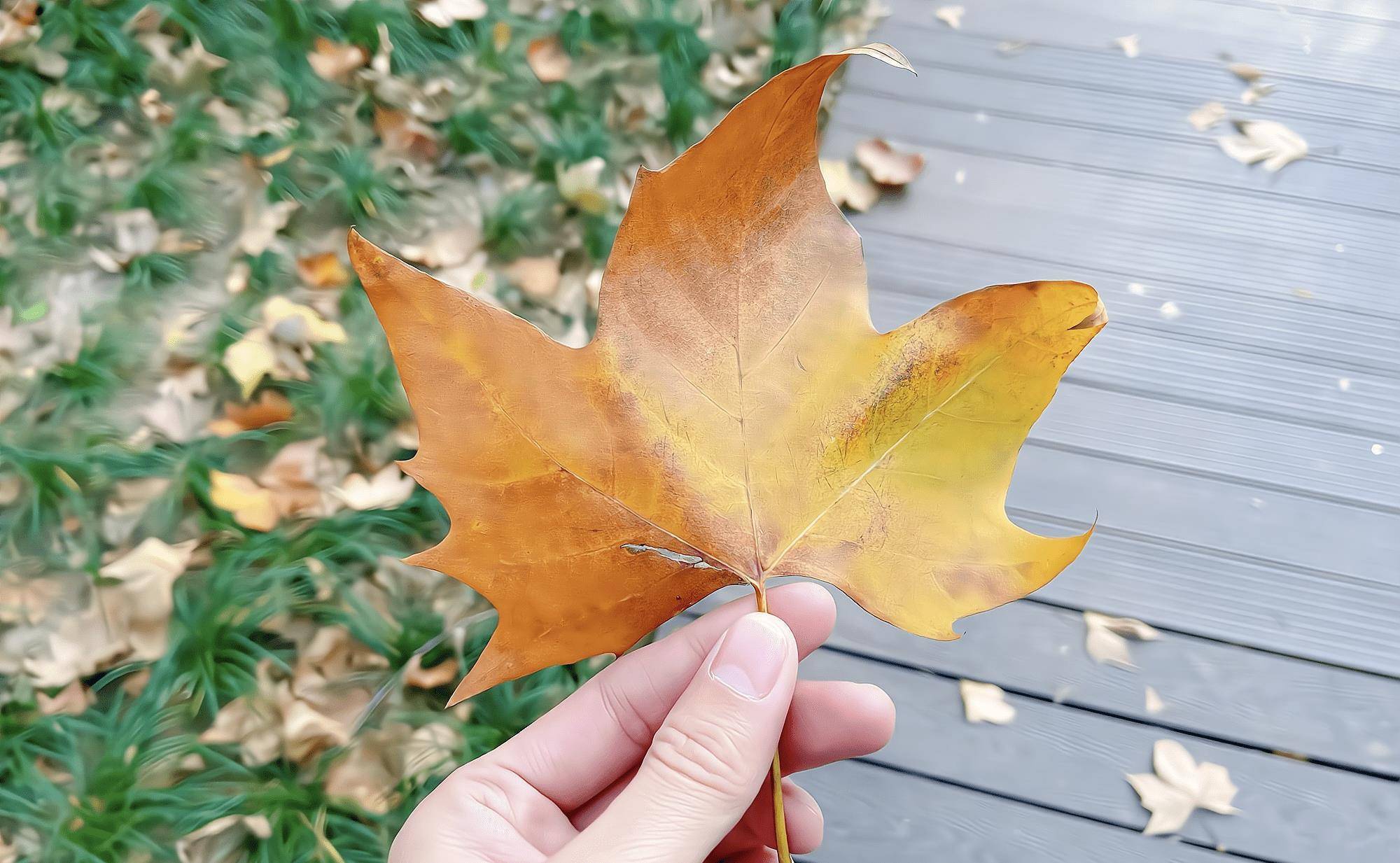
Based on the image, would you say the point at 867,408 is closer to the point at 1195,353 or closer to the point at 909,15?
the point at 1195,353

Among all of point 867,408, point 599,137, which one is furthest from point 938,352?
point 599,137

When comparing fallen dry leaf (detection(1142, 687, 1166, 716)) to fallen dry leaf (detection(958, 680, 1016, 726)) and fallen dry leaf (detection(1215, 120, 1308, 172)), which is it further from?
fallen dry leaf (detection(1215, 120, 1308, 172))

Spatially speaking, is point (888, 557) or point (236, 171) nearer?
point (888, 557)

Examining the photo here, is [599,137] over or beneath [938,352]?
beneath

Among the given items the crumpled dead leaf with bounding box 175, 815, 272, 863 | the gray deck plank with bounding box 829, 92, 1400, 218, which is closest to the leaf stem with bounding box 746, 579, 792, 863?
the crumpled dead leaf with bounding box 175, 815, 272, 863

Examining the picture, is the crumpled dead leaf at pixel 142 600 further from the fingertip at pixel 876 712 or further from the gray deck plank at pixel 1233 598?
the gray deck plank at pixel 1233 598

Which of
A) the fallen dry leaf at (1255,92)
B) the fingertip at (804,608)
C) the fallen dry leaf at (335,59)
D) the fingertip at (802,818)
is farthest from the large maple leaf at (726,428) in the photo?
the fallen dry leaf at (1255,92)
